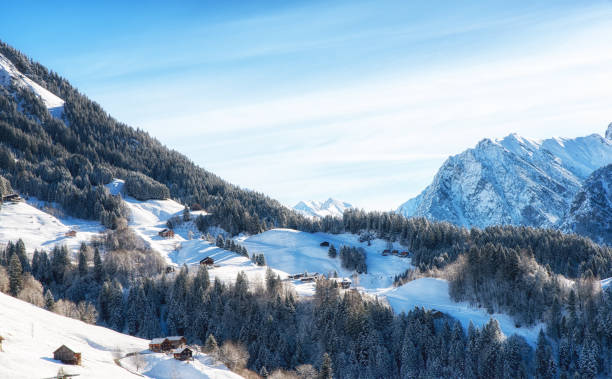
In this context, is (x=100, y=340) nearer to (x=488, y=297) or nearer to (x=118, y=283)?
(x=118, y=283)

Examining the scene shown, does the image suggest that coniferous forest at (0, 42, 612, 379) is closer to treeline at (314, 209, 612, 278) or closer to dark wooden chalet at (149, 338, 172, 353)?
treeline at (314, 209, 612, 278)

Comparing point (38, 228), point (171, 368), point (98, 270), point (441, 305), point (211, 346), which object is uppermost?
point (38, 228)

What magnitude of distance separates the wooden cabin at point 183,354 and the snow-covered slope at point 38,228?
83817 mm

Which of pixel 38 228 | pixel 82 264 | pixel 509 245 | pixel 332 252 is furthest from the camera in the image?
pixel 332 252

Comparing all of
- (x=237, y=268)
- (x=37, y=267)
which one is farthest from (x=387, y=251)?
(x=37, y=267)

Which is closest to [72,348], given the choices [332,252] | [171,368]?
[171,368]

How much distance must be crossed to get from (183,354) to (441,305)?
2751 inches

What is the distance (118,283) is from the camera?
124m

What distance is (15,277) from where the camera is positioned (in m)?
112

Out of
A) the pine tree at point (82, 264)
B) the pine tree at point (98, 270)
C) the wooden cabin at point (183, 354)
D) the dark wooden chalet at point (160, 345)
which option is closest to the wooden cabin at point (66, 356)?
the wooden cabin at point (183, 354)

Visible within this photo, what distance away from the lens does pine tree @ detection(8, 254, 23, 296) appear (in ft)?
360

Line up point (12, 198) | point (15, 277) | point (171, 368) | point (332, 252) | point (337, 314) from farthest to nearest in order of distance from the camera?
point (332, 252)
point (12, 198)
point (337, 314)
point (15, 277)
point (171, 368)

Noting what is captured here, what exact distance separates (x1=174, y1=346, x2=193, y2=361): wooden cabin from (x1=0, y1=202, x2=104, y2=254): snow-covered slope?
83.8 m

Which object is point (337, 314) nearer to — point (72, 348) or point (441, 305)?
point (441, 305)
